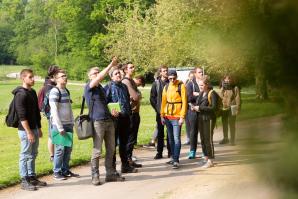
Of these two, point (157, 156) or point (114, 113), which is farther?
point (157, 156)

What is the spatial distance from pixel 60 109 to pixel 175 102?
6.60 feet

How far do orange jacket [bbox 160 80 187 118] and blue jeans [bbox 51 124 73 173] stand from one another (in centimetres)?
177

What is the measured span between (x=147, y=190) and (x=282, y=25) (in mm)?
5976

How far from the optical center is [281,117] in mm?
1330

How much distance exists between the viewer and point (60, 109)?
7480 millimetres

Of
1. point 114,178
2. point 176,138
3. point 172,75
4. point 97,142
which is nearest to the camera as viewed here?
point 97,142

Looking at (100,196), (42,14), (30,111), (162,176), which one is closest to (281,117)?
(100,196)

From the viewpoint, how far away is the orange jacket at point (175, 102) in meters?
8.43

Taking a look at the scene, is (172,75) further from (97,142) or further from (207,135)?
(97,142)

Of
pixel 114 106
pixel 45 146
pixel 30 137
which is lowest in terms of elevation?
pixel 45 146

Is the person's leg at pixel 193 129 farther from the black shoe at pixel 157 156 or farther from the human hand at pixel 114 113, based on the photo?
the human hand at pixel 114 113

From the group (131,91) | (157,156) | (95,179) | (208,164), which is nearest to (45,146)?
(157,156)

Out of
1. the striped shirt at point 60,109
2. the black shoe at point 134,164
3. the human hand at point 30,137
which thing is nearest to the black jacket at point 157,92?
the black shoe at point 134,164

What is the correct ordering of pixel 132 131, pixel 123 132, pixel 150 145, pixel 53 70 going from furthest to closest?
pixel 150 145 < pixel 132 131 < pixel 123 132 < pixel 53 70
